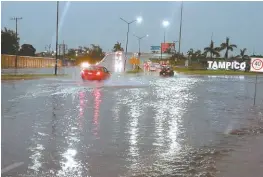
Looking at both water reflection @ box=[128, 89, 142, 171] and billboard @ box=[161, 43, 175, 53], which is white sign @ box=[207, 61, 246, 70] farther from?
water reflection @ box=[128, 89, 142, 171]

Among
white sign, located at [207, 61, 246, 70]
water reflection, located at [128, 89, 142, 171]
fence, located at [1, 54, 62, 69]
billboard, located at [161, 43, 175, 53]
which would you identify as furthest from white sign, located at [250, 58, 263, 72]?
billboard, located at [161, 43, 175, 53]

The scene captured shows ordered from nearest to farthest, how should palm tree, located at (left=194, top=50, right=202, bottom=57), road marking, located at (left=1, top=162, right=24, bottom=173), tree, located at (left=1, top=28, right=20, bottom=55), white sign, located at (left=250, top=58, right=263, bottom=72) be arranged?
road marking, located at (left=1, top=162, right=24, bottom=173), white sign, located at (left=250, top=58, right=263, bottom=72), tree, located at (left=1, top=28, right=20, bottom=55), palm tree, located at (left=194, top=50, right=202, bottom=57)

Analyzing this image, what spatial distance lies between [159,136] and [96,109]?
6.63 meters

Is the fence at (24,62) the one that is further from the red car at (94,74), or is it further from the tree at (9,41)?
the red car at (94,74)

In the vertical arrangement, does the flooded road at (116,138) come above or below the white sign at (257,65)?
below

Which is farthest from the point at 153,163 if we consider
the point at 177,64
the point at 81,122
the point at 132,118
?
the point at 177,64

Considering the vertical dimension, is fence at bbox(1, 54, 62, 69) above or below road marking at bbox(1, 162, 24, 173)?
above

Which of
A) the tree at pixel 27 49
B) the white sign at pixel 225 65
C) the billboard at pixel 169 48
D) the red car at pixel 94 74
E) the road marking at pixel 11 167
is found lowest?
the road marking at pixel 11 167

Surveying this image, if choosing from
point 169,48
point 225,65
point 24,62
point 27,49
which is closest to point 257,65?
point 24,62

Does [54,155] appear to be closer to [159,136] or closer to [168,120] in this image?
[159,136]

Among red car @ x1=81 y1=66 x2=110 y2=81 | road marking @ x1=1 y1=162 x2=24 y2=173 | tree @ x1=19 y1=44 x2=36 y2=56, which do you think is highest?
tree @ x1=19 y1=44 x2=36 y2=56

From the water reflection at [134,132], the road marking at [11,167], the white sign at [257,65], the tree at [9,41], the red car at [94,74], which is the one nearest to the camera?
the road marking at [11,167]

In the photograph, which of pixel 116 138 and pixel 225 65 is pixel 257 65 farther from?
pixel 225 65

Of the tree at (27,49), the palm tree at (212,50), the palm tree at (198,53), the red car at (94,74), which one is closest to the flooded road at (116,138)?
the red car at (94,74)
